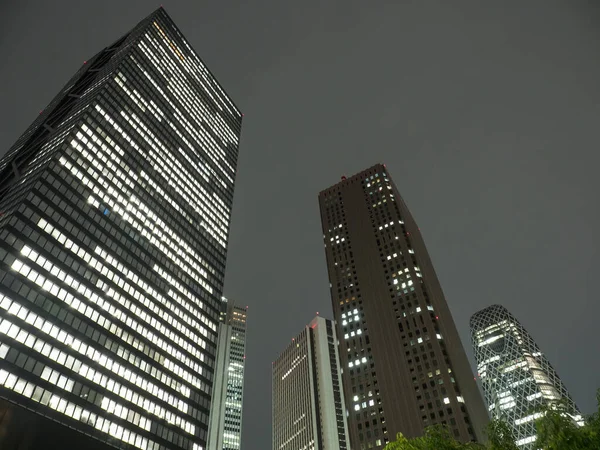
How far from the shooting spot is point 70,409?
221 ft

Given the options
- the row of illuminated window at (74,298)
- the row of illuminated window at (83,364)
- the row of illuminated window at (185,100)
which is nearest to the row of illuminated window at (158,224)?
the row of illuminated window at (74,298)

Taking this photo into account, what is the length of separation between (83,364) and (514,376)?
170 m

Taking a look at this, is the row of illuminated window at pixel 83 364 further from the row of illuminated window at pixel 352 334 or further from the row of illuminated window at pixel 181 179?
the row of illuminated window at pixel 181 179

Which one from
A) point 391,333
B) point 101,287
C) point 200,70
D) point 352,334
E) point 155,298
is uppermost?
point 200,70

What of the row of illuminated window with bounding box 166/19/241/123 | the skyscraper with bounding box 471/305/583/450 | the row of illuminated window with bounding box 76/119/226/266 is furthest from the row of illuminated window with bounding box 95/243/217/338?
the skyscraper with bounding box 471/305/583/450

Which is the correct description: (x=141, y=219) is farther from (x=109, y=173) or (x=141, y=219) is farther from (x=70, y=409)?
(x=70, y=409)

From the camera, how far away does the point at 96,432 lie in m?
69.8

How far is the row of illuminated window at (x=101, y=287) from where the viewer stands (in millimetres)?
73750

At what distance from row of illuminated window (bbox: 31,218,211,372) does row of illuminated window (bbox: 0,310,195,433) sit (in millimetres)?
6849

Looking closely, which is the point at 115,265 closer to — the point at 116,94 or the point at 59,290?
the point at 59,290

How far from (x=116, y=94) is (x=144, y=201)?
34207 mm

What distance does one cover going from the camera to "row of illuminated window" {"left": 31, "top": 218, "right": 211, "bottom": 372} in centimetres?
7375

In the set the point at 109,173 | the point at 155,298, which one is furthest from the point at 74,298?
the point at 109,173

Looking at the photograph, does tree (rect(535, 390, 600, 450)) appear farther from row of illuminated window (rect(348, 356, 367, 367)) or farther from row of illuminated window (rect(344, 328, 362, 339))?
row of illuminated window (rect(344, 328, 362, 339))
